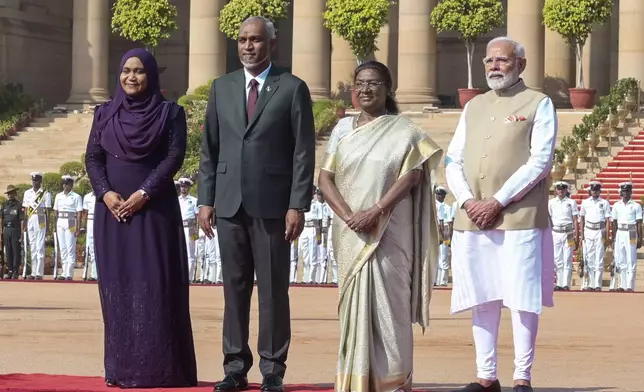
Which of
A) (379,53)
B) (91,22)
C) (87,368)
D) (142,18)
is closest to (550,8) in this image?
(379,53)

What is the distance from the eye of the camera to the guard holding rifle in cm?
2798

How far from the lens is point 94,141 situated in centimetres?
1146

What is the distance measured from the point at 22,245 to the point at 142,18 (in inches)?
574

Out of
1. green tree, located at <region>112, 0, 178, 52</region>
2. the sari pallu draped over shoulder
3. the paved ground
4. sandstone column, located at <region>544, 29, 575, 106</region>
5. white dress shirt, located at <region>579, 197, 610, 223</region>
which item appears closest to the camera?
the sari pallu draped over shoulder

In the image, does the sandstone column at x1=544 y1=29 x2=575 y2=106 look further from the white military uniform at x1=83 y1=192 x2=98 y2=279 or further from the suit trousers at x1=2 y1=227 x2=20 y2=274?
the suit trousers at x1=2 y1=227 x2=20 y2=274

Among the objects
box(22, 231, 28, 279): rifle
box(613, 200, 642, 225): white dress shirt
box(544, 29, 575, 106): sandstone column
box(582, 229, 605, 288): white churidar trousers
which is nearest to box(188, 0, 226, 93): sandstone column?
box(544, 29, 575, 106): sandstone column

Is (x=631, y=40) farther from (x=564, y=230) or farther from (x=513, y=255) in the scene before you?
(x=513, y=255)

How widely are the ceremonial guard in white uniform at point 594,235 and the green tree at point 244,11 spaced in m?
15.8

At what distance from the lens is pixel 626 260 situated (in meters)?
26.3

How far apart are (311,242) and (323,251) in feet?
0.89

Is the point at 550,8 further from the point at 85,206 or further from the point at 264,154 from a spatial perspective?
the point at 264,154

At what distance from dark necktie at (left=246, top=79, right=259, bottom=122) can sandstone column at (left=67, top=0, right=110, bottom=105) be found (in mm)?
34867

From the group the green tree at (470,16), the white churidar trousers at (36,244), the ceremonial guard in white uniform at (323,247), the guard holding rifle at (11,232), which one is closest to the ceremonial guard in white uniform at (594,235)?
the ceremonial guard in white uniform at (323,247)

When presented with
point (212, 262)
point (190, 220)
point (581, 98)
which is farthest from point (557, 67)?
point (190, 220)
